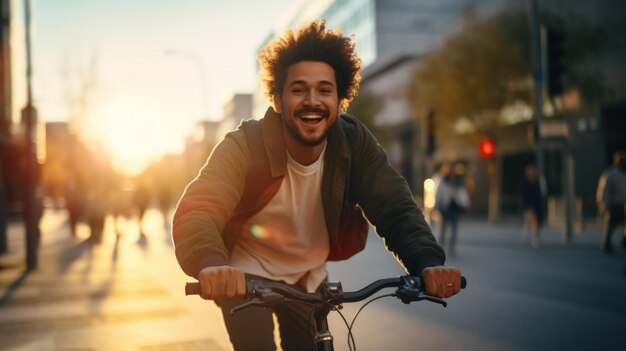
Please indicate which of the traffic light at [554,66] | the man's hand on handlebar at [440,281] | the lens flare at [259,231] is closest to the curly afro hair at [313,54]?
the lens flare at [259,231]

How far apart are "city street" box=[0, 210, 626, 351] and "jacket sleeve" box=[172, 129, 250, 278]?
307cm

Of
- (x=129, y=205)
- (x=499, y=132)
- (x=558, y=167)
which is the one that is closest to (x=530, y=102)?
(x=499, y=132)

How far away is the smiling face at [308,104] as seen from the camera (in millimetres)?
2715

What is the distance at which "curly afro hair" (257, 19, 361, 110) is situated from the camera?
283 centimetres

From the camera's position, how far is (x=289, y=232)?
297 centimetres

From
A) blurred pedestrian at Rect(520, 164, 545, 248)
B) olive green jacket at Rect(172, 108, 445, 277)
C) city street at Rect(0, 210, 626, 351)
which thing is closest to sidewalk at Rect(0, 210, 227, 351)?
city street at Rect(0, 210, 626, 351)

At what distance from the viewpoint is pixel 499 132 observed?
27297 mm

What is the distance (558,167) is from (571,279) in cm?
2020

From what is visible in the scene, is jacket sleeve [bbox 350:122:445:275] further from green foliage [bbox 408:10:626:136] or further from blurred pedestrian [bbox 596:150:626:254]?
green foliage [bbox 408:10:626:136]

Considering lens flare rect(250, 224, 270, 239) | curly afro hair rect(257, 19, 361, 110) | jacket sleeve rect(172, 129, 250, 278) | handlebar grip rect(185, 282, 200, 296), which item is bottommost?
handlebar grip rect(185, 282, 200, 296)

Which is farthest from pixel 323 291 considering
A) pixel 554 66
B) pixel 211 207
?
pixel 554 66

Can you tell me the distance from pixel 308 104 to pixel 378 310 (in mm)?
4846

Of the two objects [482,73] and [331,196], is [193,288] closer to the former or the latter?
[331,196]

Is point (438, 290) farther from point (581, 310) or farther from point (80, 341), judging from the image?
point (581, 310)
